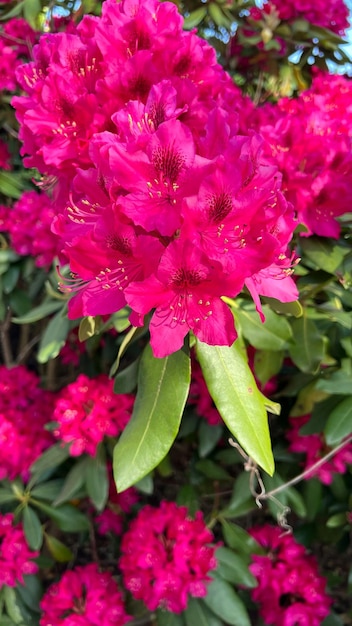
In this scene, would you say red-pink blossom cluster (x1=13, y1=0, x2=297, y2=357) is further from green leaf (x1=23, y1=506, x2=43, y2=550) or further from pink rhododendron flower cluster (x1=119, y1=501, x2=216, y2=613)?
green leaf (x1=23, y1=506, x2=43, y2=550)

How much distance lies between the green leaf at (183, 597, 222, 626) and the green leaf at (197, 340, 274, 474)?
90 cm


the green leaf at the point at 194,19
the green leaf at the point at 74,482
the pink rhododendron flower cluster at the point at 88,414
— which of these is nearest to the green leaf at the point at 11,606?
the green leaf at the point at 74,482

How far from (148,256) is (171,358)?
0.21 meters

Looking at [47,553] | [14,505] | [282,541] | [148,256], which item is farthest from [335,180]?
[47,553]

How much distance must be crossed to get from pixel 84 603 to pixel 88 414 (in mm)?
522

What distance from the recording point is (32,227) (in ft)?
5.60

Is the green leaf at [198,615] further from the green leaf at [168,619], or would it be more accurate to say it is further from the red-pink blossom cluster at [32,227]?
the red-pink blossom cluster at [32,227]

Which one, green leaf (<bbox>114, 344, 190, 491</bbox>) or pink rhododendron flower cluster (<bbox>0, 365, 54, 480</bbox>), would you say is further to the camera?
pink rhododendron flower cluster (<bbox>0, 365, 54, 480</bbox>)

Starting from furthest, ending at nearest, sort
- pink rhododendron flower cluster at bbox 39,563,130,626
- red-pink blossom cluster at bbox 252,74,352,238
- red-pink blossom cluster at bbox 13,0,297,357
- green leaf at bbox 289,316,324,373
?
pink rhododendron flower cluster at bbox 39,563,130,626 → green leaf at bbox 289,316,324,373 → red-pink blossom cluster at bbox 252,74,352,238 → red-pink blossom cluster at bbox 13,0,297,357

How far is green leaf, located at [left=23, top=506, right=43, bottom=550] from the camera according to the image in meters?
1.56

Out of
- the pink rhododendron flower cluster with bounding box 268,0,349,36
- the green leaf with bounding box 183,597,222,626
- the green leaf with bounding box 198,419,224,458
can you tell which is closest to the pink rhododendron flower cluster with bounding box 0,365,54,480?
the green leaf with bounding box 198,419,224,458

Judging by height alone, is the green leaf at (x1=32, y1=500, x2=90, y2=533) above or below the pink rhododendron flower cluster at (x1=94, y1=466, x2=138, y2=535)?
above

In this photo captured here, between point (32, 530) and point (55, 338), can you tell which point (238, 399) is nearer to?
point (55, 338)

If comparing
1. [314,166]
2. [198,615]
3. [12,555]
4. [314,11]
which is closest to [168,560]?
[198,615]
